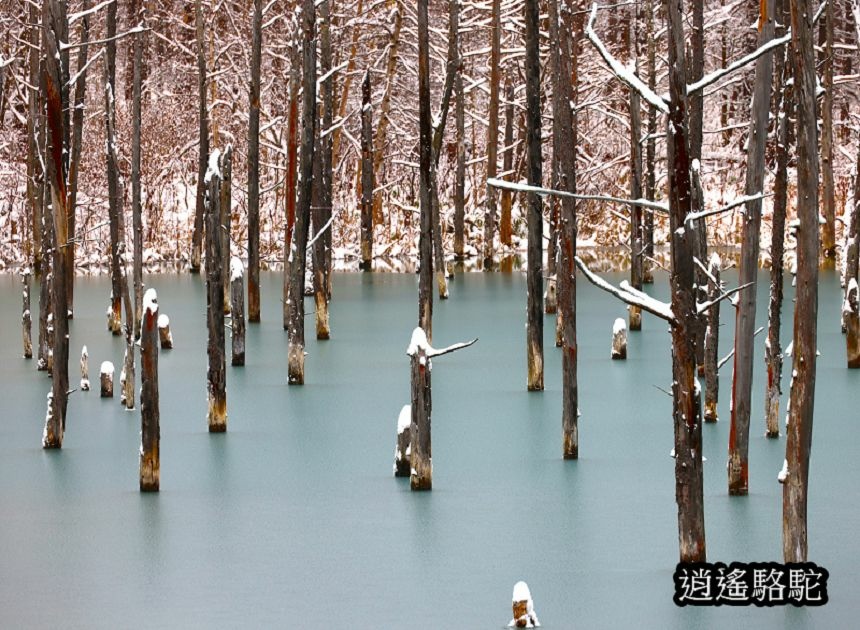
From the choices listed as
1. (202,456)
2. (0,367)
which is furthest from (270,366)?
(202,456)

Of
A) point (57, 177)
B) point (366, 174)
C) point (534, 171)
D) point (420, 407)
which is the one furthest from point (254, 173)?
point (420, 407)

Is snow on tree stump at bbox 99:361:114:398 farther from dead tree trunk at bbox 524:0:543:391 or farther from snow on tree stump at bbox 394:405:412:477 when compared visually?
snow on tree stump at bbox 394:405:412:477

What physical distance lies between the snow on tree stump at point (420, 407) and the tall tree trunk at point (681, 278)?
293 centimetres

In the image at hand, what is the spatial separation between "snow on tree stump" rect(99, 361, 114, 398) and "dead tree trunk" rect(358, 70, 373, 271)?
41.8ft

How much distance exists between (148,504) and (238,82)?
100ft

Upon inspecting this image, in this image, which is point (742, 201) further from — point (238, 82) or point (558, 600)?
point (238, 82)

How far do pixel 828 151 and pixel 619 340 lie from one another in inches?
375

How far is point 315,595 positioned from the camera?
9977 mm

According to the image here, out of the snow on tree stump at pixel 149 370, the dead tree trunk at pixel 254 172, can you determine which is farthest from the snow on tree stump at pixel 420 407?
the dead tree trunk at pixel 254 172

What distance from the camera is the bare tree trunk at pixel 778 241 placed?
11.9 meters

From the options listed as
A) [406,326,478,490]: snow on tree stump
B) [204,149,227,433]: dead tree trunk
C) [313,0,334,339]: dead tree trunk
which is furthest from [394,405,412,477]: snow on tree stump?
[313,0,334,339]: dead tree trunk

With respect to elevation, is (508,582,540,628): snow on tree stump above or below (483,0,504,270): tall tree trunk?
below

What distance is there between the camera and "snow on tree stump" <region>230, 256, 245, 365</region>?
779 inches

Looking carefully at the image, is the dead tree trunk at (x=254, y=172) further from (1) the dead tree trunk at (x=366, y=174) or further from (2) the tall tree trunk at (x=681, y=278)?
(2) the tall tree trunk at (x=681, y=278)
